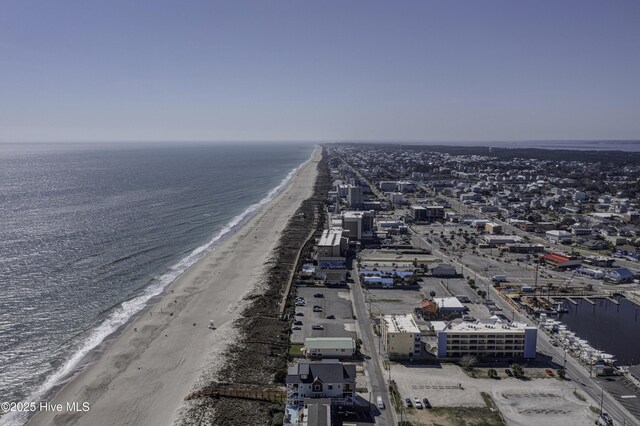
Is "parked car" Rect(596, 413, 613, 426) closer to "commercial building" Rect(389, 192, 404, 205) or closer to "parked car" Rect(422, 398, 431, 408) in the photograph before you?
"parked car" Rect(422, 398, 431, 408)

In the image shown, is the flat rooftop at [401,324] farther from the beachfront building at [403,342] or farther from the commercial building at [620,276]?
the commercial building at [620,276]

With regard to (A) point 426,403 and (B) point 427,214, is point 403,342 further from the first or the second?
(B) point 427,214

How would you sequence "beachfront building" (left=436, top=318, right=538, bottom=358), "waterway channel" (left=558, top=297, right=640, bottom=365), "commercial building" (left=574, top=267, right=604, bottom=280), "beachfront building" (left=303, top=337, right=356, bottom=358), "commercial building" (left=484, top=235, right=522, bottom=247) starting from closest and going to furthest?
"beachfront building" (left=303, top=337, right=356, bottom=358), "beachfront building" (left=436, top=318, right=538, bottom=358), "waterway channel" (left=558, top=297, right=640, bottom=365), "commercial building" (left=574, top=267, right=604, bottom=280), "commercial building" (left=484, top=235, right=522, bottom=247)

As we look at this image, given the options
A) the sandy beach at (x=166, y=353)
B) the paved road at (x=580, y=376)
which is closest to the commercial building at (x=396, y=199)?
the sandy beach at (x=166, y=353)

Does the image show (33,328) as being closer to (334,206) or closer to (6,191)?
(334,206)

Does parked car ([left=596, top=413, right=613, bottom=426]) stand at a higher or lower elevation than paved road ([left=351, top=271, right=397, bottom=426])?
lower

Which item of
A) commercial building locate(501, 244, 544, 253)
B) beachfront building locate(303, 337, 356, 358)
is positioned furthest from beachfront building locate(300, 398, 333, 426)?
commercial building locate(501, 244, 544, 253)

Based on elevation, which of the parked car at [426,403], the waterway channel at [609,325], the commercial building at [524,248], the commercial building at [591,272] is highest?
the commercial building at [524,248]
